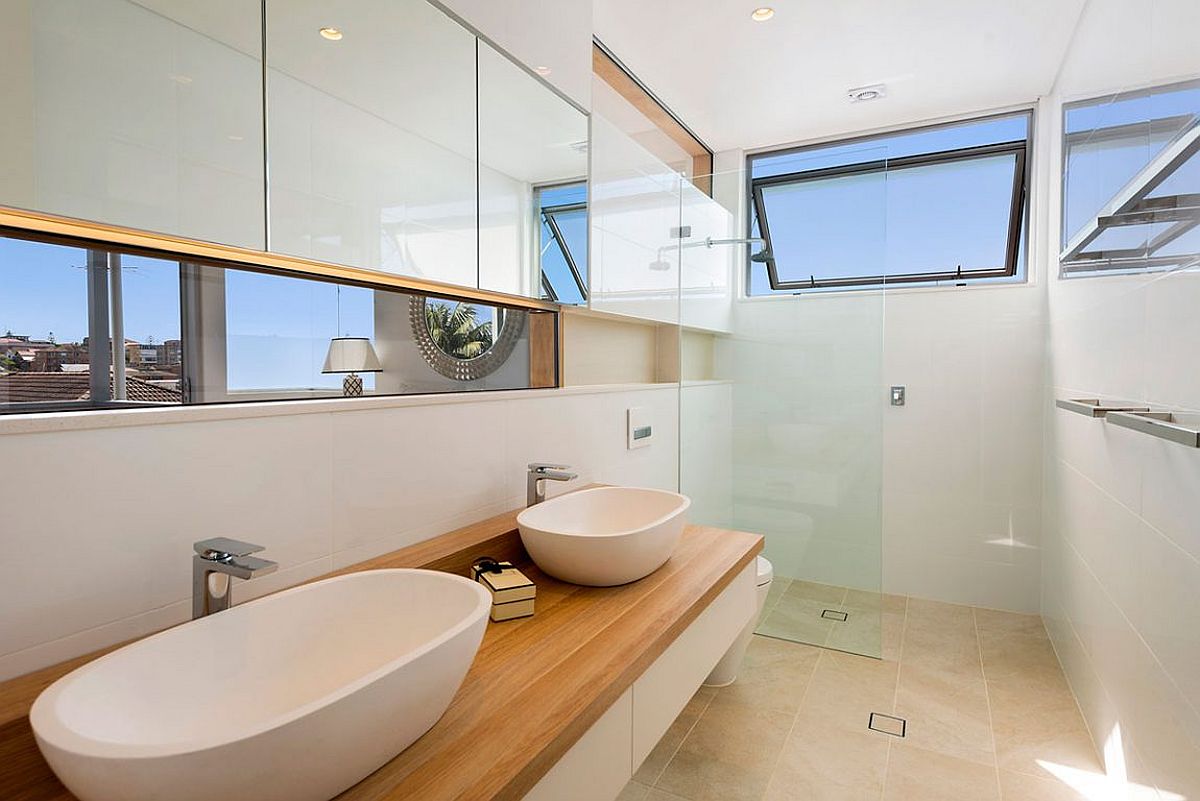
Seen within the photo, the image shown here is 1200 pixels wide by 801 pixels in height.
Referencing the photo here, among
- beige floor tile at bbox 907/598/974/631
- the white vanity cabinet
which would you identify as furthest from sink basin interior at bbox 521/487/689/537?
beige floor tile at bbox 907/598/974/631

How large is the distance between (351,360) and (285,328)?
0.16 meters

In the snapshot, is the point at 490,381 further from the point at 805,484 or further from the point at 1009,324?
the point at 1009,324

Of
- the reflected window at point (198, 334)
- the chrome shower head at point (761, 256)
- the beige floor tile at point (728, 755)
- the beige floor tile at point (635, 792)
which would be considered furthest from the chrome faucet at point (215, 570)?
the chrome shower head at point (761, 256)

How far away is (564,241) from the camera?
2.06m

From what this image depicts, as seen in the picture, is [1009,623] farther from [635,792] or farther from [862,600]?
[635,792]

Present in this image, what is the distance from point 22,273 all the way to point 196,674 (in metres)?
0.60

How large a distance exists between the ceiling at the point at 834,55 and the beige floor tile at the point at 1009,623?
2.54 m

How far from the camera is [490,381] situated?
180 centimetres

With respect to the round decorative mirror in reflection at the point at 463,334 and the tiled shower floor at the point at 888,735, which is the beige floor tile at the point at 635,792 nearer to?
the tiled shower floor at the point at 888,735

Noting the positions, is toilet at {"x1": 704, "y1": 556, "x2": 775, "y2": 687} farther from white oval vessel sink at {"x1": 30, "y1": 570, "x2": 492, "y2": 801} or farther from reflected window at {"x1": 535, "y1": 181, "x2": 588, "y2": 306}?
white oval vessel sink at {"x1": 30, "y1": 570, "x2": 492, "y2": 801}

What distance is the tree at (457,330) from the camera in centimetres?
161

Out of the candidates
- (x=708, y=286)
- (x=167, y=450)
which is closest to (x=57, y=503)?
(x=167, y=450)

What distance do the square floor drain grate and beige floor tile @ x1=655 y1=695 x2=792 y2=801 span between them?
0.95ft

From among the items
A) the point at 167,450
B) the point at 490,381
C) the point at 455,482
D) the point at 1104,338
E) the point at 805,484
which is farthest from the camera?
the point at 805,484
